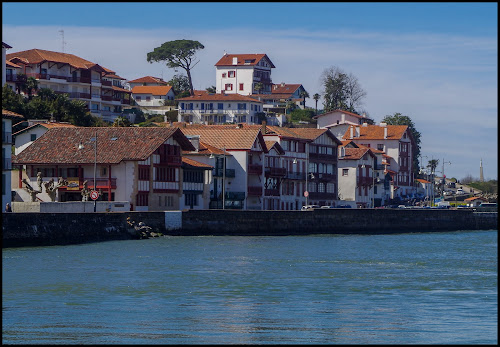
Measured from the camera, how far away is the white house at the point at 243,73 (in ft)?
604

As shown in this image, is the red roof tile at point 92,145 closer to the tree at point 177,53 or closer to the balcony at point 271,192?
the balcony at point 271,192

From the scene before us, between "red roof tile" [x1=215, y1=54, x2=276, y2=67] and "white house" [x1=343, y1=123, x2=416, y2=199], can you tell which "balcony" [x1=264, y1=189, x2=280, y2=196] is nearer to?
"white house" [x1=343, y1=123, x2=416, y2=199]

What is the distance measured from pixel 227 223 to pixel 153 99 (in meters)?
90.3

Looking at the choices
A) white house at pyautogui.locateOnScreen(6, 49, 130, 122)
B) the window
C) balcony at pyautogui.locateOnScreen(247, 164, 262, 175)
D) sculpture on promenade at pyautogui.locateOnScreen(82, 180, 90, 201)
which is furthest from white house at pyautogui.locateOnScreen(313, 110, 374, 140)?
sculpture on promenade at pyautogui.locateOnScreen(82, 180, 90, 201)

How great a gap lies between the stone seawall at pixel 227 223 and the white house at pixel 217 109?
56.7 meters

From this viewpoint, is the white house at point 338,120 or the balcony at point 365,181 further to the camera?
the white house at point 338,120

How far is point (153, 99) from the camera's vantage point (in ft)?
554

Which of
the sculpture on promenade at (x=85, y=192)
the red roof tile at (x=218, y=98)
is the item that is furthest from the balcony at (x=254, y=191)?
the red roof tile at (x=218, y=98)

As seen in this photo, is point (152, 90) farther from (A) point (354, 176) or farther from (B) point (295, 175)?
(B) point (295, 175)

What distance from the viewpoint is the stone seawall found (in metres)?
61.7

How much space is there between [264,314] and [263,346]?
22.6ft

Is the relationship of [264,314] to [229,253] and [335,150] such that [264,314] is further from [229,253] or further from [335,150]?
[335,150]

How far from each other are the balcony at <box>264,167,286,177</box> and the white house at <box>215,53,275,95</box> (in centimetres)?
7693

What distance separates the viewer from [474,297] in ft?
126
